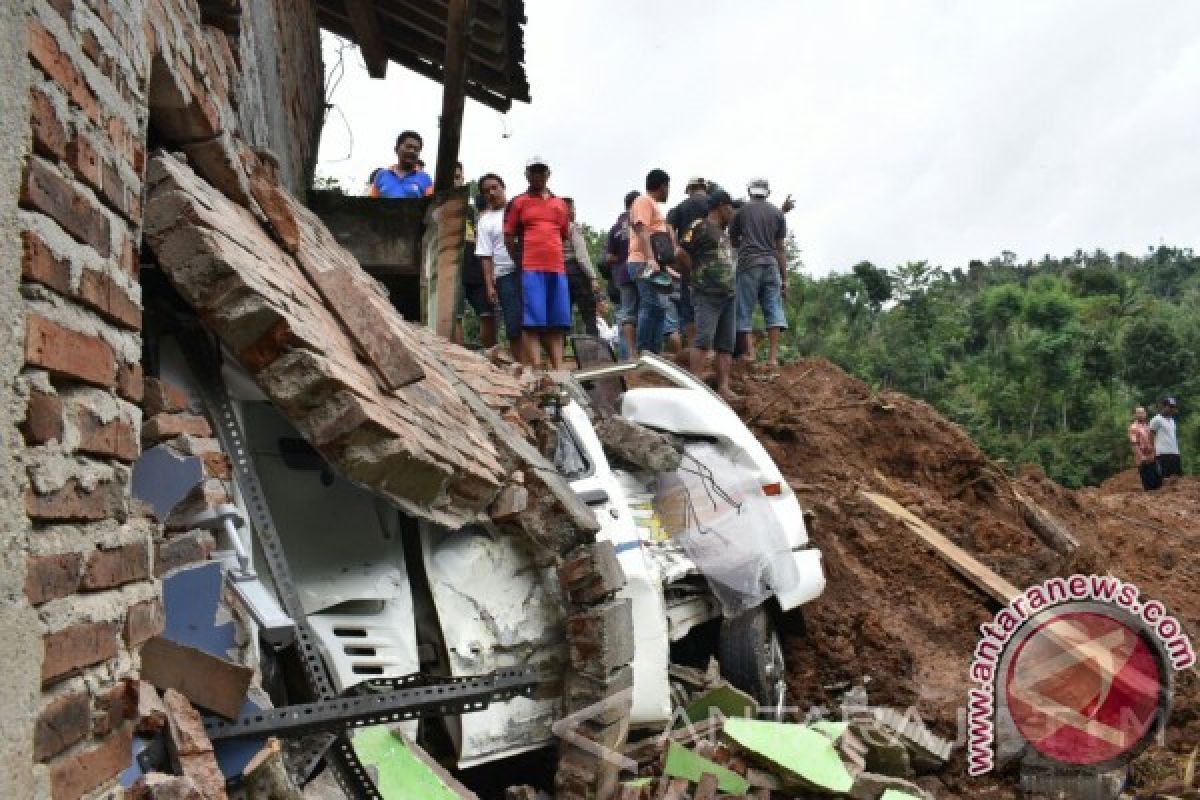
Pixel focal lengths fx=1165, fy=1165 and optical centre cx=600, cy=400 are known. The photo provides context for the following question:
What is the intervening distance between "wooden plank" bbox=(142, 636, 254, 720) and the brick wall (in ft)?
1.08

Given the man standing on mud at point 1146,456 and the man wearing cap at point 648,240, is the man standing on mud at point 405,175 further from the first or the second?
the man standing on mud at point 1146,456

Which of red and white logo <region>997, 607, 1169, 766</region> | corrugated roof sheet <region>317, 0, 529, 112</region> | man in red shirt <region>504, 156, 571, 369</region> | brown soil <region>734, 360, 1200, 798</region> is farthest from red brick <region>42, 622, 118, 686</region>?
man in red shirt <region>504, 156, 571, 369</region>

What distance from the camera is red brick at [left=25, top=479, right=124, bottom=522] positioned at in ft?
6.19

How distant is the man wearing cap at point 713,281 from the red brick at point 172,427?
6949mm

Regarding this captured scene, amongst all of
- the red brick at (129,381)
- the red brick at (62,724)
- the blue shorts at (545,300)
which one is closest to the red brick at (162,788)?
the red brick at (62,724)

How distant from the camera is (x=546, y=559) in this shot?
16.0 feet

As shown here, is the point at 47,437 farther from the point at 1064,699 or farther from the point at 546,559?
the point at 1064,699

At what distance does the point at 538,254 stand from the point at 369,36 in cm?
218

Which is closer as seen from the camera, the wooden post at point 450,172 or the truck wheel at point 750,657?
the truck wheel at point 750,657

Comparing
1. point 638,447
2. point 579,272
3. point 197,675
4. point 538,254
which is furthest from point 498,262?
point 197,675

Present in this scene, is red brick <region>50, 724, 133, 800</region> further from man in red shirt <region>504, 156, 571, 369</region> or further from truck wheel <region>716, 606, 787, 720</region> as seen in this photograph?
man in red shirt <region>504, 156, 571, 369</region>

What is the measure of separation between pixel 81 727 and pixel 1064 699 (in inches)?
229

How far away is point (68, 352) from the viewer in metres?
2.04

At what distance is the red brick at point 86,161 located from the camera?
6.99ft
